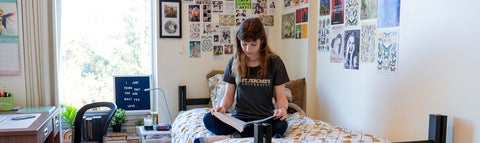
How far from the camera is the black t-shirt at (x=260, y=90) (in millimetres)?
2270

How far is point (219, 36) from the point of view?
353cm

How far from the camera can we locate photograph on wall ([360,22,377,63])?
2.34 metres

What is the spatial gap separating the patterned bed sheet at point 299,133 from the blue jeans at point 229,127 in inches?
2.0

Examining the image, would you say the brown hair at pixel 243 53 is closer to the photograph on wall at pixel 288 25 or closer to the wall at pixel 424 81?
the wall at pixel 424 81

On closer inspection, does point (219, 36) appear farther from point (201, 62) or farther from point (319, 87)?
point (319, 87)

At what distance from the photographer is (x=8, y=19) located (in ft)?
9.84

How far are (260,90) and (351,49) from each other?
74cm

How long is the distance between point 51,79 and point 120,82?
0.57m

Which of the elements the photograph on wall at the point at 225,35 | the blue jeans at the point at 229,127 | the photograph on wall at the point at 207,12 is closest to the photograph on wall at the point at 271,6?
the photograph on wall at the point at 225,35

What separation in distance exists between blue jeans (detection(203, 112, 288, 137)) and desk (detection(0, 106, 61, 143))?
0.96 m

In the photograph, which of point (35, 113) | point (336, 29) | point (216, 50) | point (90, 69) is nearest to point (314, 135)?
point (336, 29)

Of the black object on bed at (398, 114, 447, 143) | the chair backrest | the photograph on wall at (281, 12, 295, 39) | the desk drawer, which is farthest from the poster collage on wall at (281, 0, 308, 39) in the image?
the desk drawer

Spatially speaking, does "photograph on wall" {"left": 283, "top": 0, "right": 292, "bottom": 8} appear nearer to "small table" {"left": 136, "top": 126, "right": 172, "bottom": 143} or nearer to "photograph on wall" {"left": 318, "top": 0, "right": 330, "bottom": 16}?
"photograph on wall" {"left": 318, "top": 0, "right": 330, "bottom": 16}

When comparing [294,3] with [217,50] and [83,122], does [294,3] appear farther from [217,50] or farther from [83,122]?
[83,122]
